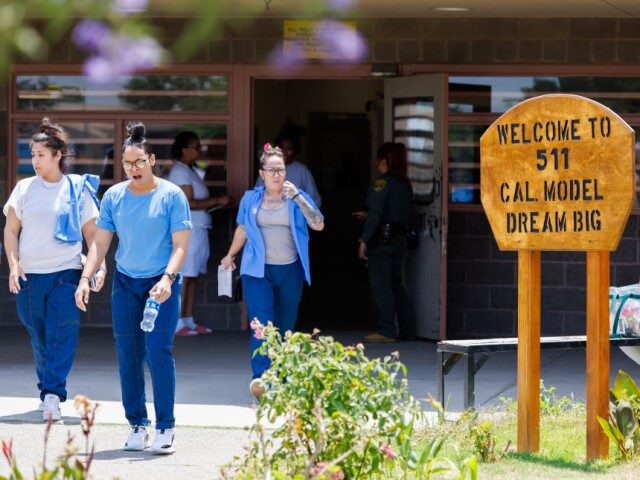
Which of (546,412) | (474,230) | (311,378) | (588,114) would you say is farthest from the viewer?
(474,230)

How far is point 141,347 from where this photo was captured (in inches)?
284

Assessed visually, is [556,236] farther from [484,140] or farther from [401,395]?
[401,395]

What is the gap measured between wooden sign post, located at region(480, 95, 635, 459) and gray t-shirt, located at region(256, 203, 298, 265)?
1.77 metres

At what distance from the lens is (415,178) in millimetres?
12219

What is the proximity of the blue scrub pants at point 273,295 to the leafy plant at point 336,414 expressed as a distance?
283 centimetres

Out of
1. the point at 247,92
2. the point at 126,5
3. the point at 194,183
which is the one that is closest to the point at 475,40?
the point at 247,92

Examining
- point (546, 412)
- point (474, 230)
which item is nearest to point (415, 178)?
point (474, 230)

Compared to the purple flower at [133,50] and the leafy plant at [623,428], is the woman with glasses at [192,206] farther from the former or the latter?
the purple flower at [133,50]

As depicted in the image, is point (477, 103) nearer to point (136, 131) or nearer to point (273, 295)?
point (273, 295)

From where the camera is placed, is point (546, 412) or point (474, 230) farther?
point (474, 230)

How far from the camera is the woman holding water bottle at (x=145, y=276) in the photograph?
23.1 ft

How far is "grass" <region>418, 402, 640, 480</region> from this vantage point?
20.1 ft

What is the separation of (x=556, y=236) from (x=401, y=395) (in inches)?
67.0

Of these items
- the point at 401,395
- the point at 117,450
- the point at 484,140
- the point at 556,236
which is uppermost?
the point at 484,140
